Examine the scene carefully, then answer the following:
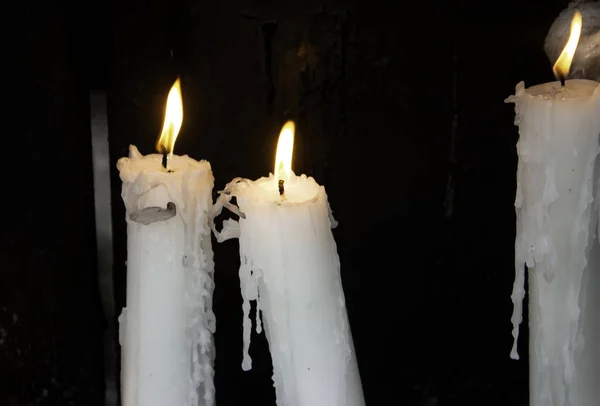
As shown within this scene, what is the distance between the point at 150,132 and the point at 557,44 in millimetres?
312

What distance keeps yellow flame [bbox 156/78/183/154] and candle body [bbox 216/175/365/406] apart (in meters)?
0.05

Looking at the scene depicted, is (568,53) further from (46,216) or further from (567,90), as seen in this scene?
(46,216)

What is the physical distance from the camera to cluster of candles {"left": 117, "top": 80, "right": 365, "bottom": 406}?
0.41 metres

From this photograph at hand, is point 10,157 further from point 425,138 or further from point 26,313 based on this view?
point 425,138

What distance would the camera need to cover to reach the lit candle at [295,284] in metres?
0.40

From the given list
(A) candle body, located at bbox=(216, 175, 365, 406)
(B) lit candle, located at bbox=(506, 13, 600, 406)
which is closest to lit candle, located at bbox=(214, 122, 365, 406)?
(A) candle body, located at bbox=(216, 175, 365, 406)

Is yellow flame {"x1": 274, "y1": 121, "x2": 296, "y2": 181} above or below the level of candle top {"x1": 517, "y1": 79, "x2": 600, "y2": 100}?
below

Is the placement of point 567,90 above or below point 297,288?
above

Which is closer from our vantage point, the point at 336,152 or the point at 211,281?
the point at 211,281

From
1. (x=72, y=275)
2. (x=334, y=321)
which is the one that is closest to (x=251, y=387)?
(x=72, y=275)

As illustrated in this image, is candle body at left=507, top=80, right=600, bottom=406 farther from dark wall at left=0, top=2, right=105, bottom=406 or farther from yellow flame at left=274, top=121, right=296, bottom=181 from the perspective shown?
dark wall at left=0, top=2, right=105, bottom=406

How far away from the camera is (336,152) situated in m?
0.63

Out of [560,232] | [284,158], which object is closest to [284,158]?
[284,158]

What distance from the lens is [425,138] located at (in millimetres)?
638
